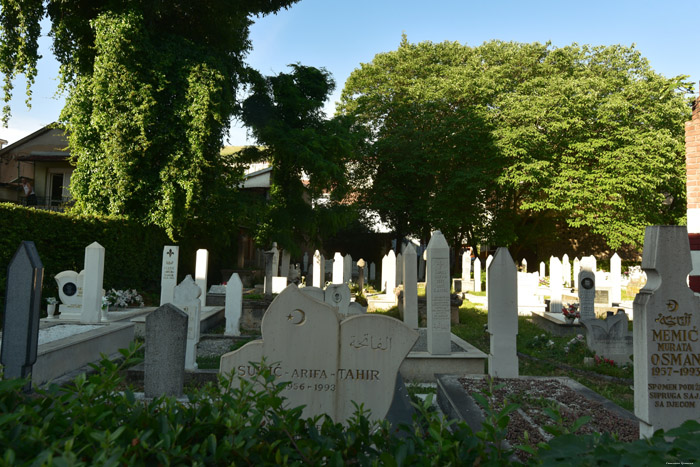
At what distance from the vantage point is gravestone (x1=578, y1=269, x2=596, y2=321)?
11562 mm

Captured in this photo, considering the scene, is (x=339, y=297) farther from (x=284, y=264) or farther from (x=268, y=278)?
(x=284, y=264)

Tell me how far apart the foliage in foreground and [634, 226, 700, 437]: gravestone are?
2137 mm

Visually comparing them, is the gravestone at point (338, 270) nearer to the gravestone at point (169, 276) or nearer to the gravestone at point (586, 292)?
the gravestone at point (169, 276)

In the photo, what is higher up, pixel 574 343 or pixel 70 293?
pixel 70 293

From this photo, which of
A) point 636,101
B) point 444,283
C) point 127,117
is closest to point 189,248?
point 127,117

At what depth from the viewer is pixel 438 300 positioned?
7.85 metres

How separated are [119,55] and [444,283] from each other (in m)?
13.0

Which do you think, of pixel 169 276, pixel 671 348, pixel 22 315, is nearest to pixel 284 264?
pixel 169 276

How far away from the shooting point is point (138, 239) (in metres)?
15.6

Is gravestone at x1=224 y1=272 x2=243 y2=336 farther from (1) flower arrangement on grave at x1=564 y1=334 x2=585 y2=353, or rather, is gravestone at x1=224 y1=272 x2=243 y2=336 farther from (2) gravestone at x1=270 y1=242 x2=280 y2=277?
(1) flower arrangement on grave at x1=564 y1=334 x2=585 y2=353

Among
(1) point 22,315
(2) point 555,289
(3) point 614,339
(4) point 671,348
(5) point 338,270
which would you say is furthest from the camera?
(5) point 338,270

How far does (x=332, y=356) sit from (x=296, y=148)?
1692 centimetres

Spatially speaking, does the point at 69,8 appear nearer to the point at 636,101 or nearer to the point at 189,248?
the point at 189,248

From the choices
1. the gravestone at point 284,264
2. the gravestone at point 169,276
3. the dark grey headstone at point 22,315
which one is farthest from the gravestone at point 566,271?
the dark grey headstone at point 22,315
